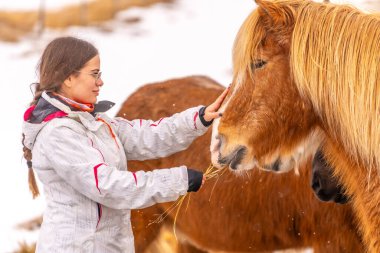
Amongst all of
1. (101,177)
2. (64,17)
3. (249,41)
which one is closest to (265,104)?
(249,41)

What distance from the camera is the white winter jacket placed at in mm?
2891

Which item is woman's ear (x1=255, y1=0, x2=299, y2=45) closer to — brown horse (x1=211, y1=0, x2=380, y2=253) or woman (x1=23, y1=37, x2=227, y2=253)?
brown horse (x1=211, y1=0, x2=380, y2=253)

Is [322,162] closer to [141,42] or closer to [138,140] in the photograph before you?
[138,140]

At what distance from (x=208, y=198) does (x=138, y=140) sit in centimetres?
121

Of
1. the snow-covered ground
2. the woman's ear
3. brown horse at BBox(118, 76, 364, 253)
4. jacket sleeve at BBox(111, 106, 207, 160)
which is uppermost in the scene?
the woman's ear

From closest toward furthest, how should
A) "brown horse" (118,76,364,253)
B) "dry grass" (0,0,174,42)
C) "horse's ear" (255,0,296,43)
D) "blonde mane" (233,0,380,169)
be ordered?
"blonde mane" (233,0,380,169) < "horse's ear" (255,0,296,43) < "brown horse" (118,76,364,253) < "dry grass" (0,0,174,42)

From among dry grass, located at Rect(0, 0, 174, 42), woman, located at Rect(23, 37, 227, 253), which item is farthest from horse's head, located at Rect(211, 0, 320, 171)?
dry grass, located at Rect(0, 0, 174, 42)

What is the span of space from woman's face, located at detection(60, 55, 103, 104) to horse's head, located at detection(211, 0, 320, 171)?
23.2 inches

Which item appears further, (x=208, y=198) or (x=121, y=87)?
(x=121, y=87)

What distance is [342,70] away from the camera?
2.59 metres

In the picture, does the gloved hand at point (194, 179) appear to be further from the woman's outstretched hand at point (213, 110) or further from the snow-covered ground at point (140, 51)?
the snow-covered ground at point (140, 51)

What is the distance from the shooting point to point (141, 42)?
1327 centimetres

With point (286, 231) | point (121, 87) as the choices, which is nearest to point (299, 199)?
point (286, 231)

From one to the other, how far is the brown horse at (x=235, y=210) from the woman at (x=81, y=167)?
3.28ft
